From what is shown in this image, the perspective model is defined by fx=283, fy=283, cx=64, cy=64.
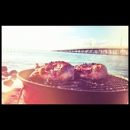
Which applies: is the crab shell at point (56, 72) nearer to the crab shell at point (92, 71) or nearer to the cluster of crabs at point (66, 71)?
the cluster of crabs at point (66, 71)

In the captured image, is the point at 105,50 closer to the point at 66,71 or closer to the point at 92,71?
the point at 92,71

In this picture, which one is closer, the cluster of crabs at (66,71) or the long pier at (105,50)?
the cluster of crabs at (66,71)

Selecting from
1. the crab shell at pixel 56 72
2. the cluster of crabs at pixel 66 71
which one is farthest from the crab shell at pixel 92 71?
the crab shell at pixel 56 72

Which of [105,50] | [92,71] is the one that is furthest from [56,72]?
[105,50]

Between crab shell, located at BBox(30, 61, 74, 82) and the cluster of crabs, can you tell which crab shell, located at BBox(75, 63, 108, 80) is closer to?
the cluster of crabs
